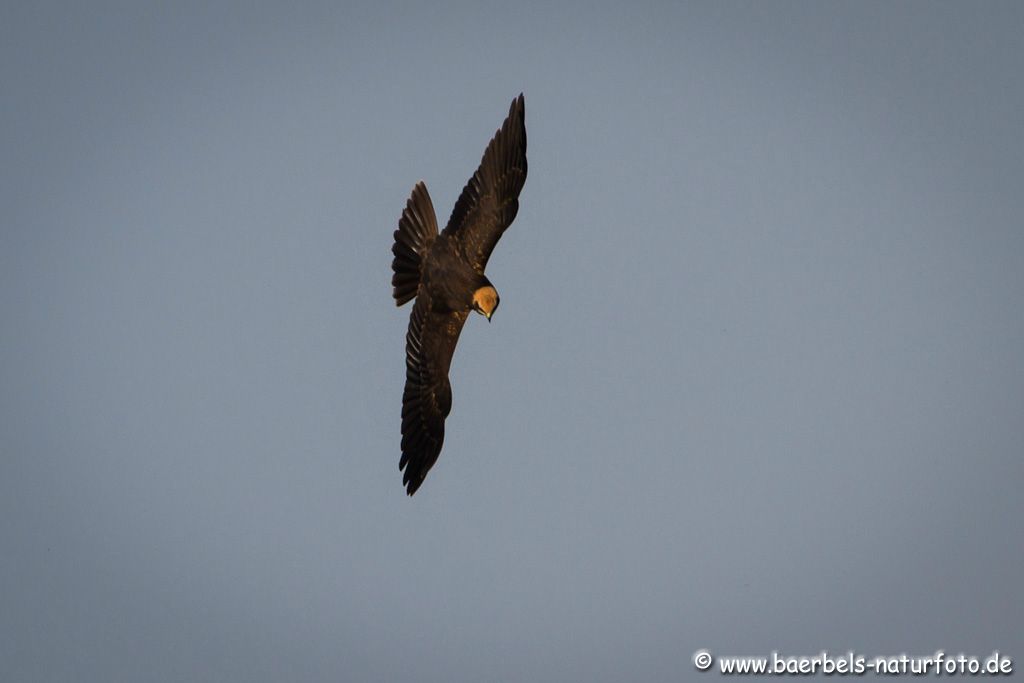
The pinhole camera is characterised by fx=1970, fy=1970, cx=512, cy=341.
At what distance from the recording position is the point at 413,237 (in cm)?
2334

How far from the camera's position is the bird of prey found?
23016 millimetres

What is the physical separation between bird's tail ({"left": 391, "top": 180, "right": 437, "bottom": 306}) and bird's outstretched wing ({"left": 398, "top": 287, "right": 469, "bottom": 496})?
12.9 inches

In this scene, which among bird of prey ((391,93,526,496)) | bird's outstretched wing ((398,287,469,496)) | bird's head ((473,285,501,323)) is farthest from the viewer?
bird's outstretched wing ((398,287,469,496))

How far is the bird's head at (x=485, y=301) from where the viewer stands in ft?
73.7

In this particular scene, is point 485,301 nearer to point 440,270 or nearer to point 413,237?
point 440,270

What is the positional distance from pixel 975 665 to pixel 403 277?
10012mm

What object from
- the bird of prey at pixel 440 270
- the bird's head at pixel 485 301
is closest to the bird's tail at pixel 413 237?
the bird of prey at pixel 440 270

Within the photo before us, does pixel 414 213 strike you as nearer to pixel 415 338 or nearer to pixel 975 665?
pixel 415 338

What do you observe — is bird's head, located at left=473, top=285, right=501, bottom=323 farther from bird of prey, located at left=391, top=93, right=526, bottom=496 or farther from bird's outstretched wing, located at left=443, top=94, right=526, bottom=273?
bird's outstretched wing, located at left=443, top=94, right=526, bottom=273

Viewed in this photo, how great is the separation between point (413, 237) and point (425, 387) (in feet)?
5.86

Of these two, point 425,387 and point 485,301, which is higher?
point 485,301

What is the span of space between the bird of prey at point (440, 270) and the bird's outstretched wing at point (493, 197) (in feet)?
0.04

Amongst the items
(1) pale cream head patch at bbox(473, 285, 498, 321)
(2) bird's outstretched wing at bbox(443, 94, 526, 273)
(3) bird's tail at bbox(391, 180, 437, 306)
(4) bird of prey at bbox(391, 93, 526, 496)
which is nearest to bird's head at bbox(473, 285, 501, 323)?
(1) pale cream head patch at bbox(473, 285, 498, 321)

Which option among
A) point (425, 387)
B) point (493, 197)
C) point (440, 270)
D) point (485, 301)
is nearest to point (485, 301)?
point (485, 301)
